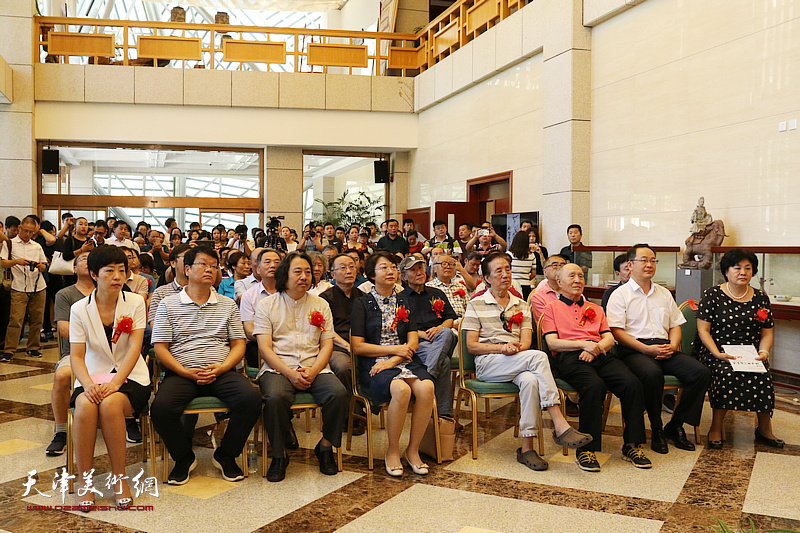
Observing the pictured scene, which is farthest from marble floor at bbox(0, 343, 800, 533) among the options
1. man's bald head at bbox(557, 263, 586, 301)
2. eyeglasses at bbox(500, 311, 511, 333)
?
man's bald head at bbox(557, 263, 586, 301)

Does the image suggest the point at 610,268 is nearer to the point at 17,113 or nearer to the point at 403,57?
the point at 403,57

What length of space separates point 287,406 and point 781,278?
166 inches

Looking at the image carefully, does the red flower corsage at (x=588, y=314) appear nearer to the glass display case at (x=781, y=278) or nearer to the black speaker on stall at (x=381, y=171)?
the glass display case at (x=781, y=278)

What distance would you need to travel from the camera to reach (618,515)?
10.2 feet

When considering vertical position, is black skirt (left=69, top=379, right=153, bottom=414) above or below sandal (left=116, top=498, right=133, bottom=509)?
above

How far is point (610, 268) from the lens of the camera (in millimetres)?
6949

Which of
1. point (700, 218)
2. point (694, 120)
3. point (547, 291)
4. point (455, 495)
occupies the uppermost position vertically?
point (694, 120)

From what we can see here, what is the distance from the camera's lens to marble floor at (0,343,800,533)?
301 centimetres

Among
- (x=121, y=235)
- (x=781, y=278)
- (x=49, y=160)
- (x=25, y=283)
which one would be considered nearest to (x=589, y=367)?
(x=781, y=278)

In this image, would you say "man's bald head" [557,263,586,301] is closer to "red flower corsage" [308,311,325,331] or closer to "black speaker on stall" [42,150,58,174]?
"red flower corsage" [308,311,325,331]

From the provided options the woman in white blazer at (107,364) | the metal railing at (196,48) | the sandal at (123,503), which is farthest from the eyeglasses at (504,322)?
the metal railing at (196,48)

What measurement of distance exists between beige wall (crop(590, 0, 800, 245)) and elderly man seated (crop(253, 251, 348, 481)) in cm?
460

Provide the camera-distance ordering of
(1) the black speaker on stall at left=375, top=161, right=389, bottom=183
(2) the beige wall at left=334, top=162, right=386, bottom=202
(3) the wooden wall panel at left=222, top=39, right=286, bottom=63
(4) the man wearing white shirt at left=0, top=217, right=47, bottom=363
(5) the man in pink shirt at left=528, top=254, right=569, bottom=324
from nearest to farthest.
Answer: (5) the man in pink shirt at left=528, top=254, right=569, bottom=324 < (4) the man wearing white shirt at left=0, top=217, right=47, bottom=363 < (3) the wooden wall panel at left=222, top=39, right=286, bottom=63 < (1) the black speaker on stall at left=375, top=161, right=389, bottom=183 < (2) the beige wall at left=334, top=162, right=386, bottom=202

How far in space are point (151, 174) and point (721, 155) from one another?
1100cm
